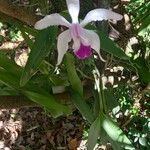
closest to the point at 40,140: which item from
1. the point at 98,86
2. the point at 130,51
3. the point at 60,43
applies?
the point at 130,51

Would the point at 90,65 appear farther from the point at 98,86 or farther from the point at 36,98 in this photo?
the point at 36,98

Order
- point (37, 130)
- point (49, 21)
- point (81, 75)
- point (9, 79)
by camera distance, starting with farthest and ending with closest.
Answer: point (37, 130), point (81, 75), point (9, 79), point (49, 21)

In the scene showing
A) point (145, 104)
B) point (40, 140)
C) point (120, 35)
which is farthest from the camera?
point (40, 140)

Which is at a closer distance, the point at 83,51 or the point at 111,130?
the point at 83,51

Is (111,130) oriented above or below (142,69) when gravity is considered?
below

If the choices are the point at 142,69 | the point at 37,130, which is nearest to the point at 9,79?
the point at 142,69

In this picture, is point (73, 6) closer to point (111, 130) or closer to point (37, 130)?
point (111, 130)

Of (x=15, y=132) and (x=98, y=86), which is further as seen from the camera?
(x=15, y=132)
